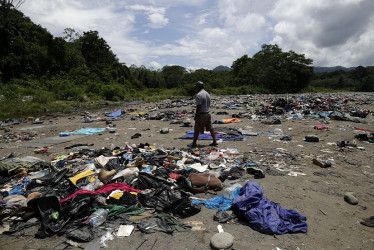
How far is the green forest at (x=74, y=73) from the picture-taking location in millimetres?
16266

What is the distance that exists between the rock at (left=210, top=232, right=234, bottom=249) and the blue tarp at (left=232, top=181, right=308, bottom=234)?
1.38 ft

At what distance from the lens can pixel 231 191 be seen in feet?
10.8

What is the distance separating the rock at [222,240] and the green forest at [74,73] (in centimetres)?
1418

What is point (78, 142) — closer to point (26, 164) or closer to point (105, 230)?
point (26, 164)

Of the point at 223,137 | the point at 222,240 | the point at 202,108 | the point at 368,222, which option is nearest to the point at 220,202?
the point at 222,240

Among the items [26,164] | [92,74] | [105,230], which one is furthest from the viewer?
[92,74]

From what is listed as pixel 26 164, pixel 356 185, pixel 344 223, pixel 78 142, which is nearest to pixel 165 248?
pixel 344 223

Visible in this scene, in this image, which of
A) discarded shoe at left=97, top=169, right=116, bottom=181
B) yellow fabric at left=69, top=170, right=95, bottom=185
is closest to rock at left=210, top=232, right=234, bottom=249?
discarded shoe at left=97, top=169, right=116, bottom=181

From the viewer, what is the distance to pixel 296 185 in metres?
3.57

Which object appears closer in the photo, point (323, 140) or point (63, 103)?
point (323, 140)

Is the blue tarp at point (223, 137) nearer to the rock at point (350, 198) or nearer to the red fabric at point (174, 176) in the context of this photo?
the red fabric at point (174, 176)

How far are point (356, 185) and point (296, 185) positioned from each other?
971mm

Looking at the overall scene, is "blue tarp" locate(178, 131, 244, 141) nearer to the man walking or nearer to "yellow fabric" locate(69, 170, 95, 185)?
the man walking

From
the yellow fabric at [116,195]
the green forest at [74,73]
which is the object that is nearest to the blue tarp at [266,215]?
the yellow fabric at [116,195]
